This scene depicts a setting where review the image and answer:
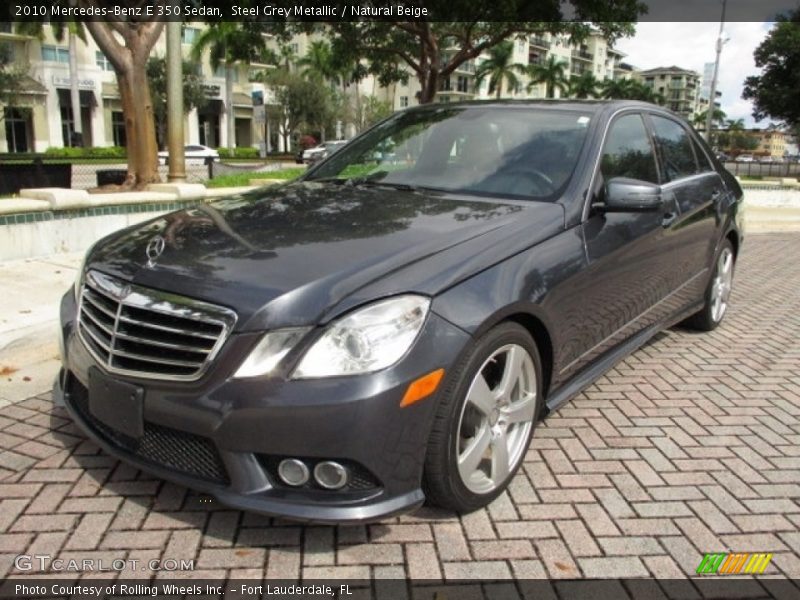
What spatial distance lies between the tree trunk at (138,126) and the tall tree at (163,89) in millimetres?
34062

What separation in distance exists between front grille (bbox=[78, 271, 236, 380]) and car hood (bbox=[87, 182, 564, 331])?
0.16 feet

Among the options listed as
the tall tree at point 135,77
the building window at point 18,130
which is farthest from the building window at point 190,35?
the tall tree at point 135,77

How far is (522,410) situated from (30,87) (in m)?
49.8

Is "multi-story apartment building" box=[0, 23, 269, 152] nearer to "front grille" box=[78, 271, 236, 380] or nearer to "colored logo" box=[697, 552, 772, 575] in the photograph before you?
"front grille" box=[78, 271, 236, 380]

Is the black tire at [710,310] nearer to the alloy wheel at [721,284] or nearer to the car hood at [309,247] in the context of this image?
the alloy wheel at [721,284]

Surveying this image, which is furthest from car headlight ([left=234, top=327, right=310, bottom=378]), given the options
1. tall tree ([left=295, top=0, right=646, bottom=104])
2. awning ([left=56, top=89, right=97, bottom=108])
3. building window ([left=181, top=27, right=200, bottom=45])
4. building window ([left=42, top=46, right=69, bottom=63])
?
building window ([left=181, top=27, right=200, bottom=45])

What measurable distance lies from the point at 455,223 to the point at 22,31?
48.1 meters

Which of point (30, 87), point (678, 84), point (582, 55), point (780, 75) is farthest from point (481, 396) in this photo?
point (678, 84)

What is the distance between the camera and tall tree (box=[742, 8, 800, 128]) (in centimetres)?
3197

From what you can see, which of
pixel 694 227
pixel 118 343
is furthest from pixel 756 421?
pixel 118 343

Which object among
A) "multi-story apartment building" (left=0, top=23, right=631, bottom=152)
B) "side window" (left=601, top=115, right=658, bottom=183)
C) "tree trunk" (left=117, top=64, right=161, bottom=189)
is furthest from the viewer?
"multi-story apartment building" (left=0, top=23, right=631, bottom=152)

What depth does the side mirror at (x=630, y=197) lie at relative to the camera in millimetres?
3293

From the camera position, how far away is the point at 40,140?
47094 mm

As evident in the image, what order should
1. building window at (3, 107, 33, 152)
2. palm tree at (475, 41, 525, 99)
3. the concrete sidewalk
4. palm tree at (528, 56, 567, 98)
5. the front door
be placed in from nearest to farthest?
the front door → the concrete sidewalk → building window at (3, 107, 33, 152) → palm tree at (475, 41, 525, 99) → palm tree at (528, 56, 567, 98)
